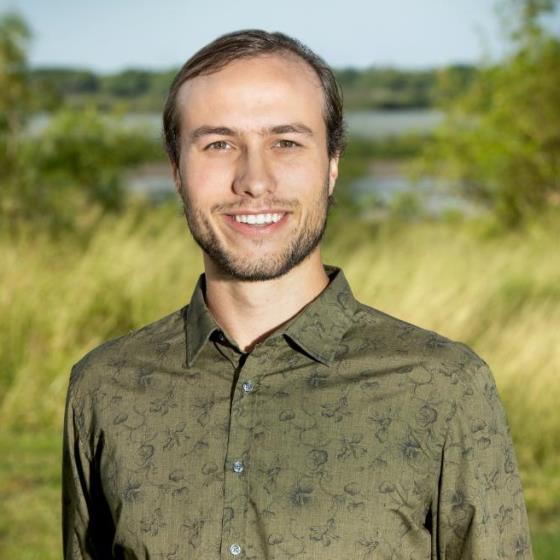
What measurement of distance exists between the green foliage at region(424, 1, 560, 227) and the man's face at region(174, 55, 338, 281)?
54.5ft

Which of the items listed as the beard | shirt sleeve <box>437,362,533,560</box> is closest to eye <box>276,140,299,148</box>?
the beard

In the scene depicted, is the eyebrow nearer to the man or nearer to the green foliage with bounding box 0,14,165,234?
the man

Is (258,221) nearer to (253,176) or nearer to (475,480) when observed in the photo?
(253,176)

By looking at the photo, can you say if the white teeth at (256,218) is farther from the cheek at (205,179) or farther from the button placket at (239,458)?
the button placket at (239,458)

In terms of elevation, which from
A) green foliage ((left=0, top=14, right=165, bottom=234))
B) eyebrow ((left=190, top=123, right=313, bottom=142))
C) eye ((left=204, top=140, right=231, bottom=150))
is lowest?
green foliage ((left=0, top=14, right=165, bottom=234))

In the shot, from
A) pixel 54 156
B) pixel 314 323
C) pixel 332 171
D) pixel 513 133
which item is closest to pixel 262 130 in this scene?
pixel 332 171

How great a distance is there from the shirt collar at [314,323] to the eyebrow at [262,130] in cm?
34

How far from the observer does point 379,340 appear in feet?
7.94

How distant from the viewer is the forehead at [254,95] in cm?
245

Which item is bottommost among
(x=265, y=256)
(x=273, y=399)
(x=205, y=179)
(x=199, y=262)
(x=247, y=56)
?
(x=199, y=262)

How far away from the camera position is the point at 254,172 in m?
2.41

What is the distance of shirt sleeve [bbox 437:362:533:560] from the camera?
88.2 inches

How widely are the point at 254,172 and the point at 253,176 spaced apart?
0.4 inches

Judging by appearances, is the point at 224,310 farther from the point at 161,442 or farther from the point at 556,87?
the point at 556,87
